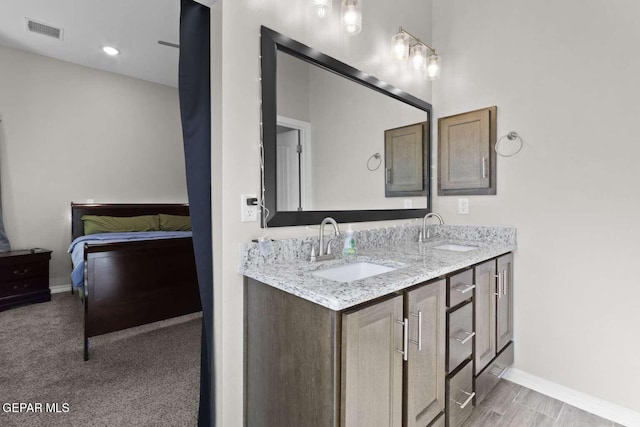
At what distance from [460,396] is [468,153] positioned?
1.63 m

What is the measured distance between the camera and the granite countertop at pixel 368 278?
94cm

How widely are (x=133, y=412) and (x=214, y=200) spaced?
4.44 feet

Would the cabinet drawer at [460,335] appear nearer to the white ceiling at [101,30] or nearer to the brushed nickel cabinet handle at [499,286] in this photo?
the brushed nickel cabinet handle at [499,286]

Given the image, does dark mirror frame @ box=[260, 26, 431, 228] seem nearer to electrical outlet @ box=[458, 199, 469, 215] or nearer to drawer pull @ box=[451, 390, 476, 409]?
electrical outlet @ box=[458, 199, 469, 215]

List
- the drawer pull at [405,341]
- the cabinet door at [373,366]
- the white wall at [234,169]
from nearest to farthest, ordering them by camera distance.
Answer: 1. the cabinet door at [373,366]
2. the drawer pull at [405,341]
3. the white wall at [234,169]

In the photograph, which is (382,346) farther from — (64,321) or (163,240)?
(64,321)

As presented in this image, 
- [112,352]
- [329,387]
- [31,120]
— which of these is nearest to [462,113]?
[329,387]

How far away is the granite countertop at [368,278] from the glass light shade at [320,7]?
1.24m

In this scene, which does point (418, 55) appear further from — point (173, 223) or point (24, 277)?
point (24, 277)

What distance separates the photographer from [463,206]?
2.31m

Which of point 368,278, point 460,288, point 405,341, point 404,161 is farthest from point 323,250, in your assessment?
point 404,161

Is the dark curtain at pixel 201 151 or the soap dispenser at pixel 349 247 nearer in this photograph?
the dark curtain at pixel 201 151

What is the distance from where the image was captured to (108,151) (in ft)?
14.1

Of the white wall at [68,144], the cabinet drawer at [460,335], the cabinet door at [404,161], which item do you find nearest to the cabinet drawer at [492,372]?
the cabinet drawer at [460,335]
